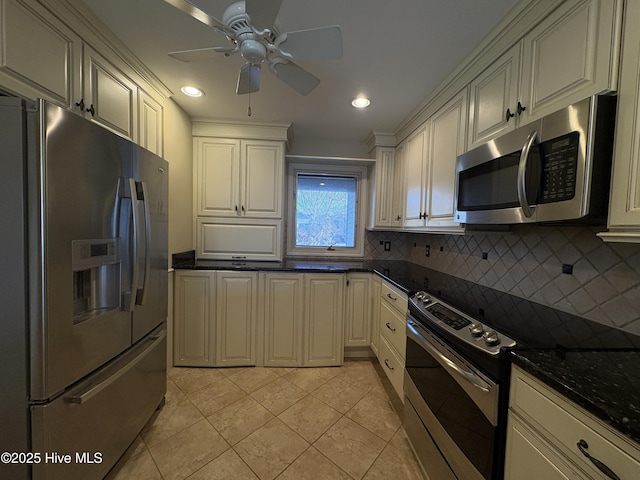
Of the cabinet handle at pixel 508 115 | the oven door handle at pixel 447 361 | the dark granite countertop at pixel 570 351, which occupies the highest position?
the cabinet handle at pixel 508 115

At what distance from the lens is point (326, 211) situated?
313 cm

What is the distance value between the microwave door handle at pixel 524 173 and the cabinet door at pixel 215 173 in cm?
230

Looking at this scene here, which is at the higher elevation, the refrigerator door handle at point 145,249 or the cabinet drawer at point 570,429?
the refrigerator door handle at point 145,249

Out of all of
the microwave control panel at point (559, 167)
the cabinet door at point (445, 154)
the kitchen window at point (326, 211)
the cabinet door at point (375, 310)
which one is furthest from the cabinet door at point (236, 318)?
the microwave control panel at point (559, 167)

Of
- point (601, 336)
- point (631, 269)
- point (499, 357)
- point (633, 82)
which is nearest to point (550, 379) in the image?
point (499, 357)

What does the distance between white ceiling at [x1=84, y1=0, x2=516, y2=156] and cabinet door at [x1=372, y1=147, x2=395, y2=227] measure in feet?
1.43

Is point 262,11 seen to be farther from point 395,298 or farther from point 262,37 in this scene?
point 395,298

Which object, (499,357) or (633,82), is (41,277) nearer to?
(499,357)

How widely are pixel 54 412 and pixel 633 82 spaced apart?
2.31 m

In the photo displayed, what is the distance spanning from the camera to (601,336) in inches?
39.4

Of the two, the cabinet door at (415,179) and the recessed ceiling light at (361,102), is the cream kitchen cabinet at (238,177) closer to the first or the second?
the recessed ceiling light at (361,102)

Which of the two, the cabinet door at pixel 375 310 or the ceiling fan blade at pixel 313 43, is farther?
the cabinet door at pixel 375 310

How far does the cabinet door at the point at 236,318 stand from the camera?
235 cm

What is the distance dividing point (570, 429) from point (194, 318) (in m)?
2.48
